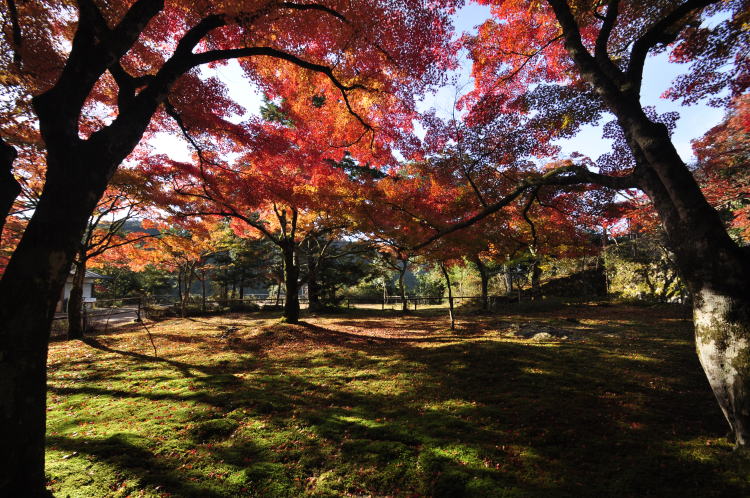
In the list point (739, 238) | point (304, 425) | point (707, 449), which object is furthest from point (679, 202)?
point (739, 238)

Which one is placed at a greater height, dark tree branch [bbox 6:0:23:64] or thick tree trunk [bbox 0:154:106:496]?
dark tree branch [bbox 6:0:23:64]

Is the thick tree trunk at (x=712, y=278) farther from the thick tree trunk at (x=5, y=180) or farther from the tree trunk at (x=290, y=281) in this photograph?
the tree trunk at (x=290, y=281)

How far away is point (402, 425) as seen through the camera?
4.03 metres

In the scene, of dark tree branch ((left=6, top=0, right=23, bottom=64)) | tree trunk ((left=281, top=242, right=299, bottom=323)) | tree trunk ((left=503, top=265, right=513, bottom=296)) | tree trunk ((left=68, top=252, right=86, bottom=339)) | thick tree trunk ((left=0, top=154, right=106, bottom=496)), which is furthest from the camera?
tree trunk ((left=503, top=265, right=513, bottom=296))

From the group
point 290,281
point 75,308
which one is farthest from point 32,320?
point 75,308

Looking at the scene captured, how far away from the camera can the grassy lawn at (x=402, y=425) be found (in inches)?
113

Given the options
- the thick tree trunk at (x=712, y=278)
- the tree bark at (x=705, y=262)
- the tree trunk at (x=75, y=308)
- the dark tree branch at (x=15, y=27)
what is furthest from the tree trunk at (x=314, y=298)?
the thick tree trunk at (x=712, y=278)

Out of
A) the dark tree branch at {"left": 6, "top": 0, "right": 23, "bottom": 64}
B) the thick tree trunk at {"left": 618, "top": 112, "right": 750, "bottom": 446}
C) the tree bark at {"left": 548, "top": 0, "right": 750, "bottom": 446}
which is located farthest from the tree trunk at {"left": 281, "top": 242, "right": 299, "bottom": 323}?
the thick tree trunk at {"left": 618, "top": 112, "right": 750, "bottom": 446}

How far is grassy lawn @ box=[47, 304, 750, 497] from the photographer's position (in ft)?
9.46

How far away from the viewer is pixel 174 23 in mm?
6246

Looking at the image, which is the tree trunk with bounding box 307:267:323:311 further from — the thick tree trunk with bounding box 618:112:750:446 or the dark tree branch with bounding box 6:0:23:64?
the thick tree trunk with bounding box 618:112:750:446

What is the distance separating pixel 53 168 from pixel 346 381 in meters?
5.41

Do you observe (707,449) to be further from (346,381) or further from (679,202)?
(346,381)

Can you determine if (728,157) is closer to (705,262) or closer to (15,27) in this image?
(705,262)
